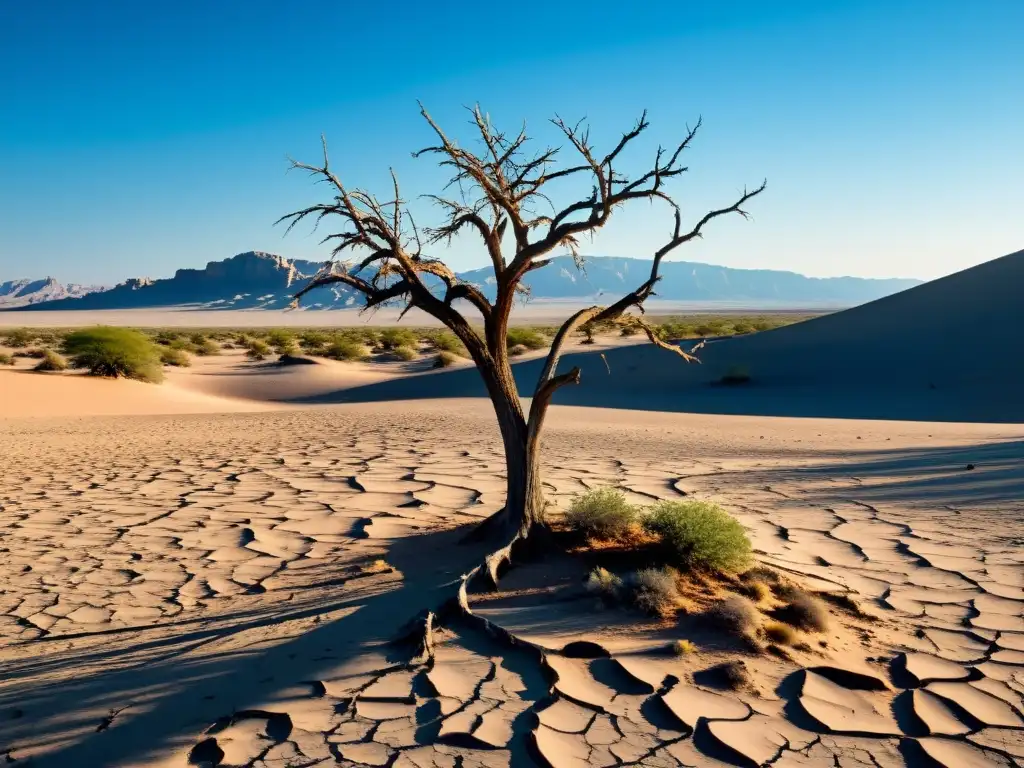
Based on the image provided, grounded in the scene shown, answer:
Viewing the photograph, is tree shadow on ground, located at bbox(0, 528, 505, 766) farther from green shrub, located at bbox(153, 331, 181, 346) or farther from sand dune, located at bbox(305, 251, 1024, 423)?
green shrub, located at bbox(153, 331, 181, 346)

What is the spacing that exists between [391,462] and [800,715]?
325 inches

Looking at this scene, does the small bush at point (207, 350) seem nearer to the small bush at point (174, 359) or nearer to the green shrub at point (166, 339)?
the green shrub at point (166, 339)

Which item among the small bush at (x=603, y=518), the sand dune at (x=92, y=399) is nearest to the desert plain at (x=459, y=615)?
the small bush at (x=603, y=518)

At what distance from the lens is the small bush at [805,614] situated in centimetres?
521

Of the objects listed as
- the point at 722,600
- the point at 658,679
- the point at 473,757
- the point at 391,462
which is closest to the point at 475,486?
the point at 391,462

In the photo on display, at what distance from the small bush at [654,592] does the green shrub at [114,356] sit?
24.0 meters

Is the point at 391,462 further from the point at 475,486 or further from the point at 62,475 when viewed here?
the point at 62,475

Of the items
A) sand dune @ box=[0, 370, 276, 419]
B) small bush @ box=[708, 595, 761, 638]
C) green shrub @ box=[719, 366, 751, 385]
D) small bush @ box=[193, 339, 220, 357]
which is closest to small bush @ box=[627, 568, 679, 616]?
small bush @ box=[708, 595, 761, 638]

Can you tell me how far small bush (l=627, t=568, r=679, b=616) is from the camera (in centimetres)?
538

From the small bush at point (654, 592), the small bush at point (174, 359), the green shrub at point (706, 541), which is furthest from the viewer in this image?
the small bush at point (174, 359)

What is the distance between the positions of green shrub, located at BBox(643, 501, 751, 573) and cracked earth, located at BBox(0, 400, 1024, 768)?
1.89 feet

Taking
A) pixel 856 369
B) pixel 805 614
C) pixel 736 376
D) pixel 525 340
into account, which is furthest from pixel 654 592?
pixel 525 340

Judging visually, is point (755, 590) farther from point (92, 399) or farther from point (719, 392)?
point (92, 399)

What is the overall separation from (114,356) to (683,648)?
84.2 feet
